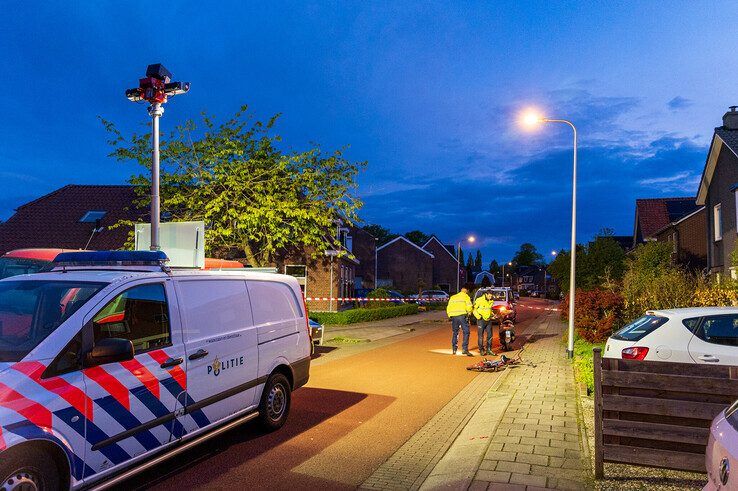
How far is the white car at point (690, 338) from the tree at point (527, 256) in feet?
567

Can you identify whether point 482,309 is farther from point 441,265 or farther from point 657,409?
point 441,265

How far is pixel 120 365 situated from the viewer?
4.56 m

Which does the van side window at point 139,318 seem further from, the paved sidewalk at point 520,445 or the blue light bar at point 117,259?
the paved sidewalk at point 520,445

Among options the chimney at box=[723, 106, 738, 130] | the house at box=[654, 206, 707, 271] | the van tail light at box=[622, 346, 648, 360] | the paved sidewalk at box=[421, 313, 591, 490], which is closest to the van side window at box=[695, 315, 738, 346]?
the van tail light at box=[622, 346, 648, 360]

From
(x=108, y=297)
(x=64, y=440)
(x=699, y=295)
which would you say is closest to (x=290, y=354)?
(x=108, y=297)

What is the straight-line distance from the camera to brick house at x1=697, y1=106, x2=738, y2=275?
21172 millimetres

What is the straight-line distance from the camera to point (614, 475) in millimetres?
5090

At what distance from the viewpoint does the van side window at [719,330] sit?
7.25m

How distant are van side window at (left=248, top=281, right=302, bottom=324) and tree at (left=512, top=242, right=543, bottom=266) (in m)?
174

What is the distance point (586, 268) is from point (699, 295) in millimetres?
15565

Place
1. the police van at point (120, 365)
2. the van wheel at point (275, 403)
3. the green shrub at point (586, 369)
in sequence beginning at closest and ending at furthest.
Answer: the police van at point (120, 365) < the van wheel at point (275, 403) < the green shrub at point (586, 369)

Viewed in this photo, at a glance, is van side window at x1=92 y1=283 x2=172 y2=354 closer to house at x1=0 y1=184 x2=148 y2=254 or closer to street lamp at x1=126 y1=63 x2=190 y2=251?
street lamp at x1=126 y1=63 x2=190 y2=251

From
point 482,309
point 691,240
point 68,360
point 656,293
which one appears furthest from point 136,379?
point 691,240

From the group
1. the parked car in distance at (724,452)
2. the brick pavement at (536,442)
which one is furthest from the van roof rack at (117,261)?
the parked car in distance at (724,452)
